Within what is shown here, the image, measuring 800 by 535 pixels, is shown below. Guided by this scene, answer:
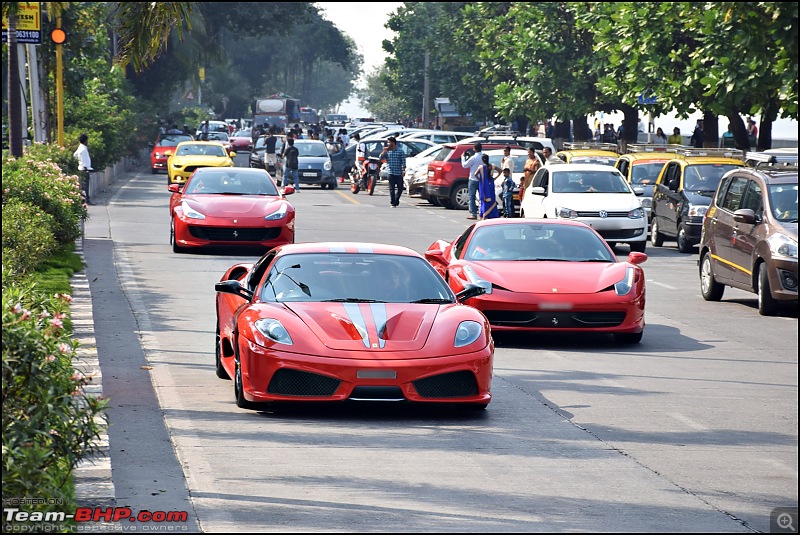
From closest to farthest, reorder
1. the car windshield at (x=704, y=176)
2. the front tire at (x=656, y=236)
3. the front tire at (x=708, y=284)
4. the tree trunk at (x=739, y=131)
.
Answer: the front tire at (x=708, y=284) < the car windshield at (x=704, y=176) < the front tire at (x=656, y=236) < the tree trunk at (x=739, y=131)

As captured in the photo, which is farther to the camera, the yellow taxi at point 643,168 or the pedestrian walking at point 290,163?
the pedestrian walking at point 290,163

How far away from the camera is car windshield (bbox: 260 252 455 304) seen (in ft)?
36.9

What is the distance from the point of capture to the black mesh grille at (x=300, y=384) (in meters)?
10.2

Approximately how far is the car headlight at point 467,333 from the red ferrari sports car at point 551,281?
331 cm

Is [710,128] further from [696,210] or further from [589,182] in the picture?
[696,210]

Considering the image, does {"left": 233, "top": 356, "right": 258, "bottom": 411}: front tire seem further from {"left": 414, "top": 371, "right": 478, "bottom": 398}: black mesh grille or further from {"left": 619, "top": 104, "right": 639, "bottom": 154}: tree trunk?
{"left": 619, "top": 104, "right": 639, "bottom": 154}: tree trunk

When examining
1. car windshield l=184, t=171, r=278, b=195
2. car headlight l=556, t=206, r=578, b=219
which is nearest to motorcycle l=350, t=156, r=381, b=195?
car headlight l=556, t=206, r=578, b=219

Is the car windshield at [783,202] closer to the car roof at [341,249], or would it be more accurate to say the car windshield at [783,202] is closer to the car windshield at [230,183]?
the car roof at [341,249]

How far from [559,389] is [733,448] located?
8.25ft

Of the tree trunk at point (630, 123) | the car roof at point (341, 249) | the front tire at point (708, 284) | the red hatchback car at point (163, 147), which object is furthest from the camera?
the red hatchback car at point (163, 147)

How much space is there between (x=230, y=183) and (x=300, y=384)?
15321mm

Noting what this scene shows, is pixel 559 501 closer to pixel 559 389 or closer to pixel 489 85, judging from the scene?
pixel 559 389

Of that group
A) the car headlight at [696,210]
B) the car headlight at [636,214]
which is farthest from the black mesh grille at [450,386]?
the car headlight at [696,210]

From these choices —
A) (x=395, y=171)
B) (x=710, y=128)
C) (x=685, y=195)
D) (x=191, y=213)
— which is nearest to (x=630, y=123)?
(x=710, y=128)
